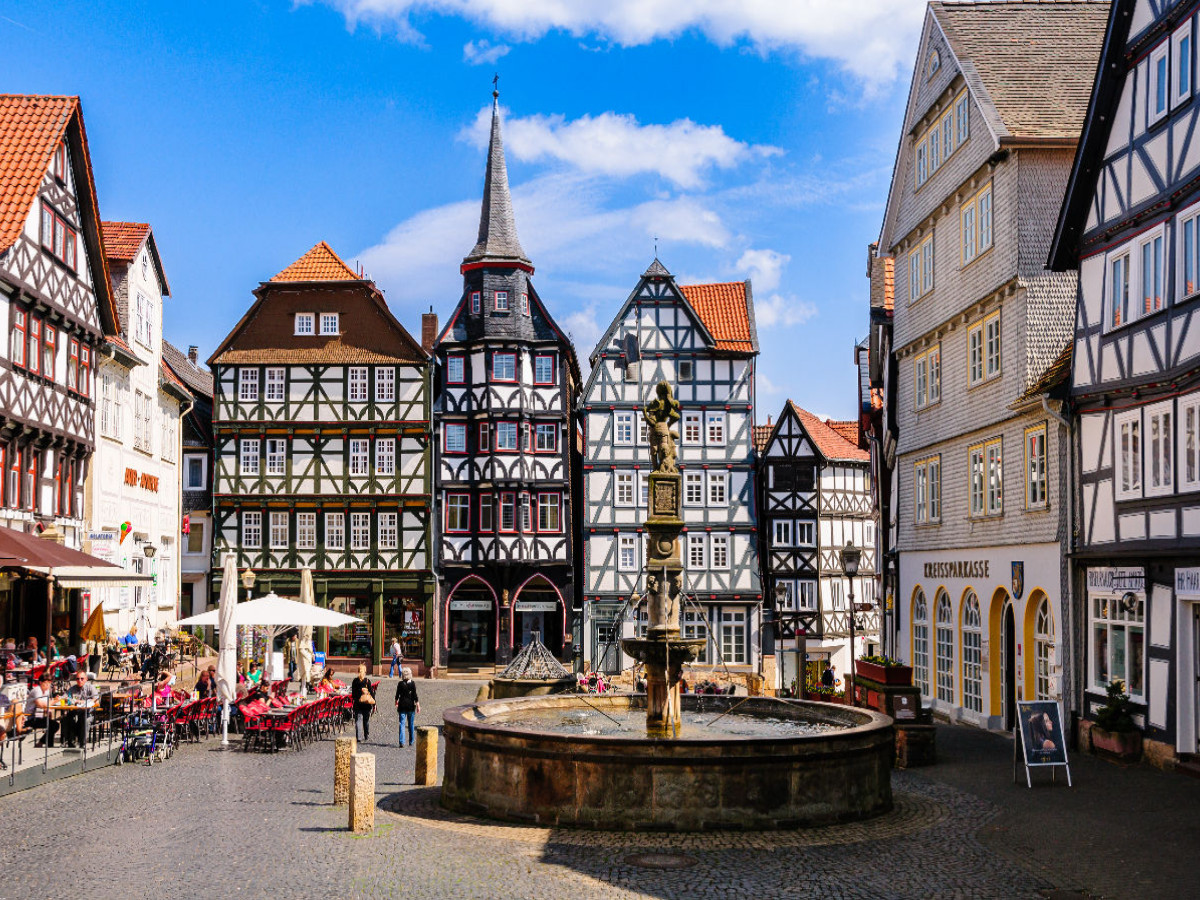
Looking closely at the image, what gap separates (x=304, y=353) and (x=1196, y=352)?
3550 centimetres

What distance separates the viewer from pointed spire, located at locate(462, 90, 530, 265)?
49625 millimetres

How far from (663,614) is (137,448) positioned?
25.5 meters

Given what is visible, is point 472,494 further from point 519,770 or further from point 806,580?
point 519,770

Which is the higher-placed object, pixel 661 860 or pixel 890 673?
pixel 890 673

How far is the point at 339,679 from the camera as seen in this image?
44.3 metres

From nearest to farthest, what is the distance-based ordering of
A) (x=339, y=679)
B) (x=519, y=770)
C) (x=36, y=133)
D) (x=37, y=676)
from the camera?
(x=519, y=770)
(x=37, y=676)
(x=36, y=133)
(x=339, y=679)

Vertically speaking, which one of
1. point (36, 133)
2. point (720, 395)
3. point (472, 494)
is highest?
point (36, 133)

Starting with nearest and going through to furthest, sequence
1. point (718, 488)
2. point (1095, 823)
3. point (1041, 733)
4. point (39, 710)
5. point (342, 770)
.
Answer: point (1095, 823) → point (342, 770) → point (1041, 733) → point (39, 710) → point (718, 488)

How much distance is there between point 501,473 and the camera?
48.1 meters

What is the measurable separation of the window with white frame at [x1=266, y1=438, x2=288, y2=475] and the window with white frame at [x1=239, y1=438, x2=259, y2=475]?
0.46 meters

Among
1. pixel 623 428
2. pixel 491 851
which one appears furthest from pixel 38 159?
pixel 623 428

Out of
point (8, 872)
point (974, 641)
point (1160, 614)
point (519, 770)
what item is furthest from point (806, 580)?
point (8, 872)

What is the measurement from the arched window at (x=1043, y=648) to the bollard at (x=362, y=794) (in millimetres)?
14231

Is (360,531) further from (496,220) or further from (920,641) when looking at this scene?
(920,641)
